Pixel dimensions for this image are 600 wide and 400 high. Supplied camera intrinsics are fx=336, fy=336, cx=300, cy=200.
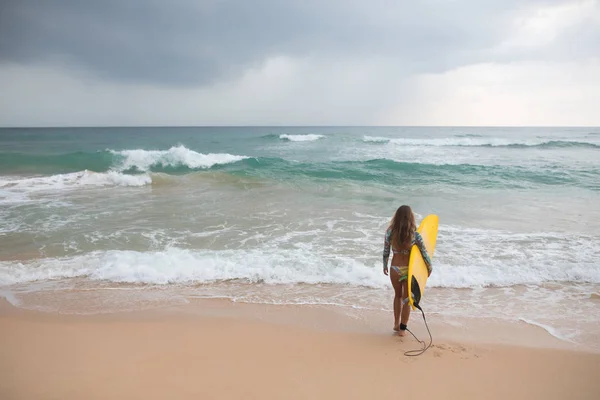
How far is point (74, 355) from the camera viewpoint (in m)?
3.56

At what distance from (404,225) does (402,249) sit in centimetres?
30

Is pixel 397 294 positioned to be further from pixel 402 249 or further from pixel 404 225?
pixel 404 225

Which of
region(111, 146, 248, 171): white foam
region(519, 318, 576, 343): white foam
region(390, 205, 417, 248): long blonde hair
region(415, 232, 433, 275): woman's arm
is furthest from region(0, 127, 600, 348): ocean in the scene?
region(111, 146, 248, 171): white foam

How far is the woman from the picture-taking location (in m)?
3.80

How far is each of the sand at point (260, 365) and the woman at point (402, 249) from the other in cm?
34

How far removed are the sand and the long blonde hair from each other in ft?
3.87

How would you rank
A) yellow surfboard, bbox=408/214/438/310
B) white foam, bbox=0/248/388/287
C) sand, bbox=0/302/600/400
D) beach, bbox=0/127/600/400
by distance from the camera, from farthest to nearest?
1. white foam, bbox=0/248/388/287
2. yellow surfboard, bbox=408/214/438/310
3. beach, bbox=0/127/600/400
4. sand, bbox=0/302/600/400

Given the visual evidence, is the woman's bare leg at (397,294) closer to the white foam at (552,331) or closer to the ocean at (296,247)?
the ocean at (296,247)

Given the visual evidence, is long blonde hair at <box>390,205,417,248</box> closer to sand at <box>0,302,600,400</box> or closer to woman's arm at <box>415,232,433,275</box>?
woman's arm at <box>415,232,433,275</box>

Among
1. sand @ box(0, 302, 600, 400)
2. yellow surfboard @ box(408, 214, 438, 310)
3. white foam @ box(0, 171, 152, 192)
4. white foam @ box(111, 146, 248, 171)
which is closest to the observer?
sand @ box(0, 302, 600, 400)

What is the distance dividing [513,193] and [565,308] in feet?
34.7

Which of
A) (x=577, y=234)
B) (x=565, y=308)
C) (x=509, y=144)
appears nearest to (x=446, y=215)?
(x=577, y=234)

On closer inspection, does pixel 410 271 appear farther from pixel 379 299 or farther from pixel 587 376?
pixel 587 376

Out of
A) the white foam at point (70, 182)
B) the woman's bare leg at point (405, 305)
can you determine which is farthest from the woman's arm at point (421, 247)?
the white foam at point (70, 182)
